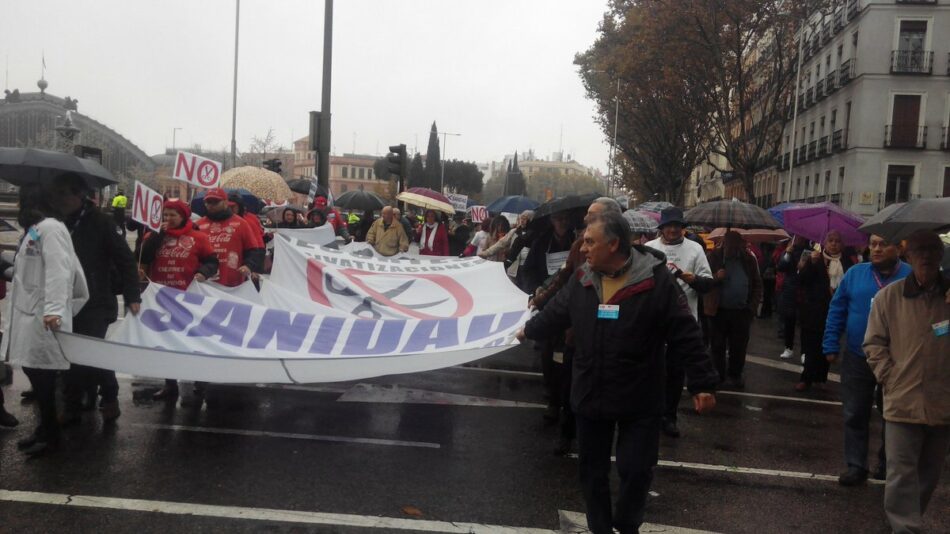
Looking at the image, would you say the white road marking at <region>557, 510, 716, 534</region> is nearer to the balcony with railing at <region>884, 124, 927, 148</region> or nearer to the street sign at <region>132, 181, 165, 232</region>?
the street sign at <region>132, 181, 165, 232</region>

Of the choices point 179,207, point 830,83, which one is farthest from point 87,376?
point 830,83

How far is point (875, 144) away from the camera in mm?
40938

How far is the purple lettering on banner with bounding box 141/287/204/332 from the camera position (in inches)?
254

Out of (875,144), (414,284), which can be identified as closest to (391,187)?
(875,144)

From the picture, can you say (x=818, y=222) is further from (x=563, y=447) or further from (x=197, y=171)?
(x=197, y=171)

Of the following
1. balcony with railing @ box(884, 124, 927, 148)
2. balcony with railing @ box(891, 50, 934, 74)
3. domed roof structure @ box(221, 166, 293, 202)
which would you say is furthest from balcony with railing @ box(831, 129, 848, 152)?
domed roof structure @ box(221, 166, 293, 202)

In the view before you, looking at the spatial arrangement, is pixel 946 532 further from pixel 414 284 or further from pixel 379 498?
pixel 414 284

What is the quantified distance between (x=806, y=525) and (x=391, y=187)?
96970 mm

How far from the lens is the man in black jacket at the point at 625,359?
3.90 meters

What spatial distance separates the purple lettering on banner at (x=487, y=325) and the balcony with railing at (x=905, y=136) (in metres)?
40.3

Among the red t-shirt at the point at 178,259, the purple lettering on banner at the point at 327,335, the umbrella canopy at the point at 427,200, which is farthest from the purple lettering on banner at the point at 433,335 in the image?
the umbrella canopy at the point at 427,200

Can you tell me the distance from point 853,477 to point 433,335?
3392 millimetres

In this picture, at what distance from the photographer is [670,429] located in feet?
22.3

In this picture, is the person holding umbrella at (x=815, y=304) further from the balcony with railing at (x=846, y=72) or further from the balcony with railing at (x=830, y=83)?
the balcony with railing at (x=830, y=83)
